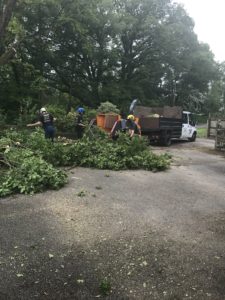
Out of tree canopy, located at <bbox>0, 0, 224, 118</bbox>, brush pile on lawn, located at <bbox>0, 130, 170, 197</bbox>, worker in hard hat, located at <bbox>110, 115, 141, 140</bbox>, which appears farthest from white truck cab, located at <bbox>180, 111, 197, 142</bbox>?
brush pile on lawn, located at <bbox>0, 130, 170, 197</bbox>

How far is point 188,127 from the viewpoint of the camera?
25.0 meters

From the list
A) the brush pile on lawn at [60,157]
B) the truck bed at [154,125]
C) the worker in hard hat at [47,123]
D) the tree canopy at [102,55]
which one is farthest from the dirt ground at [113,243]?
the tree canopy at [102,55]

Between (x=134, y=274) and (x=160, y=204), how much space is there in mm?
3455

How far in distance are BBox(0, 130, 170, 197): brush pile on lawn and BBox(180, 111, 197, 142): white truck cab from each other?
10652mm

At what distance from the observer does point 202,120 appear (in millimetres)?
62312

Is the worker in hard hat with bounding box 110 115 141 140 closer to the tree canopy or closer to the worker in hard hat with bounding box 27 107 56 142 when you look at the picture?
the worker in hard hat with bounding box 27 107 56 142

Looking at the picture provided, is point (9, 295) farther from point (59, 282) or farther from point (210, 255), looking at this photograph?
point (210, 255)

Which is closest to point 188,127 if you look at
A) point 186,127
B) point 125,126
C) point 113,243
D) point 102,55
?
point 186,127

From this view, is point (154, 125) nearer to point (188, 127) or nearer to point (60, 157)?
point (188, 127)

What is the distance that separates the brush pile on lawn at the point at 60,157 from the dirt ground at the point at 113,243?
74 cm

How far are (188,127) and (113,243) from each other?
19504mm

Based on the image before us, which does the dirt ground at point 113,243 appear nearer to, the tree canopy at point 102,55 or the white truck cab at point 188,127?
the white truck cab at point 188,127

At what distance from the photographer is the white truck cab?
24403 mm

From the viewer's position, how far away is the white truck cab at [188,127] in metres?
24.4
